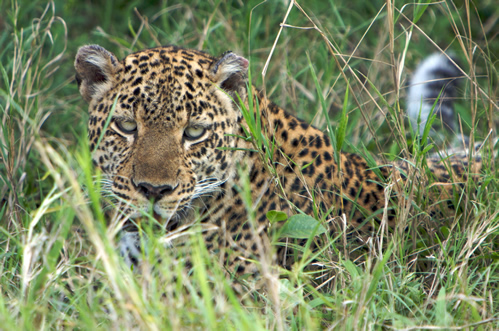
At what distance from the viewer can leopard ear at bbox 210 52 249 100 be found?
12.4 feet

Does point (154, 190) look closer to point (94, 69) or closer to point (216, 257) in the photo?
point (216, 257)

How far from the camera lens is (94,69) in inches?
155

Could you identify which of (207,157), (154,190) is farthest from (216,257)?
(207,157)

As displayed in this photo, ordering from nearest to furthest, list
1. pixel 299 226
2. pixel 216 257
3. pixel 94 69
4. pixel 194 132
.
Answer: pixel 216 257
pixel 299 226
pixel 194 132
pixel 94 69

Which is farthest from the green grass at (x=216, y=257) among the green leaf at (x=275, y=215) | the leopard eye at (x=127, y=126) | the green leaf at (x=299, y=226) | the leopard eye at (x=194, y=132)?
the leopard eye at (x=194, y=132)

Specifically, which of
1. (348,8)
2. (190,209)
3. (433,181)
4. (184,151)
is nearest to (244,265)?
(190,209)

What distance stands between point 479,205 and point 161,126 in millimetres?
1989

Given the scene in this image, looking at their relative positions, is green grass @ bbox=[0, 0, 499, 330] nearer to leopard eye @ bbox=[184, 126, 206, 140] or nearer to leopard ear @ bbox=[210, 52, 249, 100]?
leopard ear @ bbox=[210, 52, 249, 100]

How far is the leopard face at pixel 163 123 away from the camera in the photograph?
3.62 m

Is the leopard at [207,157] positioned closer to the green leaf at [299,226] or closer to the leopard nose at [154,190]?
the leopard nose at [154,190]

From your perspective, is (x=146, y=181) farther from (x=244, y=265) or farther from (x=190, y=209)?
(x=244, y=265)

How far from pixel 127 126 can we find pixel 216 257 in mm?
1149

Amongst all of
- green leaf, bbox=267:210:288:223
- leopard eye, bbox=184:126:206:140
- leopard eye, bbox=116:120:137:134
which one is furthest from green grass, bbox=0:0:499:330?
leopard eye, bbox=184:126:206:140

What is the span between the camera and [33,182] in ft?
16.9
